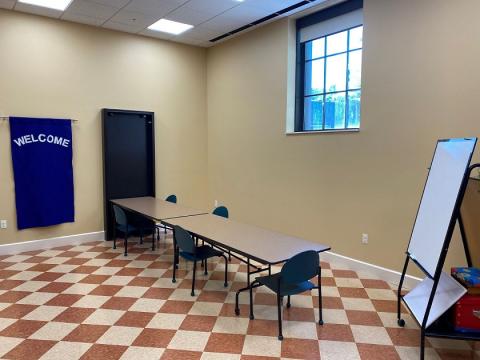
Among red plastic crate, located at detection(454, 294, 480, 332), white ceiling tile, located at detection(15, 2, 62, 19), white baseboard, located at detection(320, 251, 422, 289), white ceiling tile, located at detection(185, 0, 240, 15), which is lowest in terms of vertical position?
white baseboard, located at detection(320, 251, 422, 289)

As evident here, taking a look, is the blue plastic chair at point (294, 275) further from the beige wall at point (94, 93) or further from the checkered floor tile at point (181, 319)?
the beige wall at point (94, 93)

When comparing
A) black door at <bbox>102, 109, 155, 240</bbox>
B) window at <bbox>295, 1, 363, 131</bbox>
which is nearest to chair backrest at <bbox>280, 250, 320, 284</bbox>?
window at <bbox>295, 1, 363, 131</bbox>

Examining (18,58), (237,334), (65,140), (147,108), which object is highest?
(18,58)

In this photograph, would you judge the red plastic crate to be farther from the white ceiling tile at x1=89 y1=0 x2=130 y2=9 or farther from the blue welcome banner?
the blue welcome banner

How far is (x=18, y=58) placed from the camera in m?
4.89

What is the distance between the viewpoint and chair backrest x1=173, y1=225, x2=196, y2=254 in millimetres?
3512

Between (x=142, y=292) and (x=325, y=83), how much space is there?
3.47m

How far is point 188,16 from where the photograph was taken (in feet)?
16.3

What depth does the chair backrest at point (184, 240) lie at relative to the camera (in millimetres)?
3512

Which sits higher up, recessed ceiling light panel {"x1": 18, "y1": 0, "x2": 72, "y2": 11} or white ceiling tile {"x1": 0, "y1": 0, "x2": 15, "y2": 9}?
recessed ceiling light panel {"x1": 18, "y1": 0, "x2": 72, "y2": 11}

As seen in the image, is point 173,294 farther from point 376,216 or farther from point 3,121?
point 3,121

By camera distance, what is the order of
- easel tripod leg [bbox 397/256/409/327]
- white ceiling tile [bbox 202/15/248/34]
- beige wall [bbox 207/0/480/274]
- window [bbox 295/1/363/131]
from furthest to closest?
1. white ceiling tile [bbox 202/15/248/34]
2. window [bbox 295/1/363/131]
3. beige wall [bbox 207/0/480/274]
4. easel tripod leg [bbox 397/256/409/327]

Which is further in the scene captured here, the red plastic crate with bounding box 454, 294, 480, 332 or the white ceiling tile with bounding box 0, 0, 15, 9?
the white ceiling tile with bounding box 0, 0, 15, 9

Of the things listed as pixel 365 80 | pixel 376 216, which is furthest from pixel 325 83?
pixel 376 216
